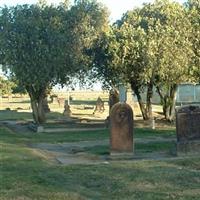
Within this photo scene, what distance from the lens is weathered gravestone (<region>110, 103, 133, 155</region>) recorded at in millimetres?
18078

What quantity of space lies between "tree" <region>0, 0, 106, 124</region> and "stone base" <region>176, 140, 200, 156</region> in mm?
15994

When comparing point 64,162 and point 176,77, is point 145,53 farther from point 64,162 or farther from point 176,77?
point 64,162

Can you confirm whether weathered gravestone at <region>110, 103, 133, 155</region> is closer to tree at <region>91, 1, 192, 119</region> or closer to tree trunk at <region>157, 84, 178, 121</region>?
tree at <region>91, 1, 192, 119</region>

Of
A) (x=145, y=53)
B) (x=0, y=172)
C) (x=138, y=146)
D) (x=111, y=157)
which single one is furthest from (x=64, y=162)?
(x=145, y=53)

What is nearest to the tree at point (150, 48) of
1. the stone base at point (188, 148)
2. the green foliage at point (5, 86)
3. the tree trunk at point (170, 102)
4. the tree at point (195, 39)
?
the tree at point (195, 39)

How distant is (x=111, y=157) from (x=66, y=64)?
1623 centimetres

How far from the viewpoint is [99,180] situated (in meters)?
11.9

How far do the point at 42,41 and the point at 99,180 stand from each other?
21370 millimetres

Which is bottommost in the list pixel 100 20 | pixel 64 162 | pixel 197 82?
pixel 64 162

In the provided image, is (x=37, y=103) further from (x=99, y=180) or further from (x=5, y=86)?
(x=5, y=86)

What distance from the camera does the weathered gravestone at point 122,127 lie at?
59.3 feet

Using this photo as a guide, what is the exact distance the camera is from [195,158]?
15422 millimetres

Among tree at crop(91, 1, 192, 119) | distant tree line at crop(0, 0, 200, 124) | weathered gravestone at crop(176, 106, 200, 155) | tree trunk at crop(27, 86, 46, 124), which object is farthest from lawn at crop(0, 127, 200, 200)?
tree trunk at crop(27, 86, 46, 124)

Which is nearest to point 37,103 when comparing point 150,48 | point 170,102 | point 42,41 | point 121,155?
point 42,41
